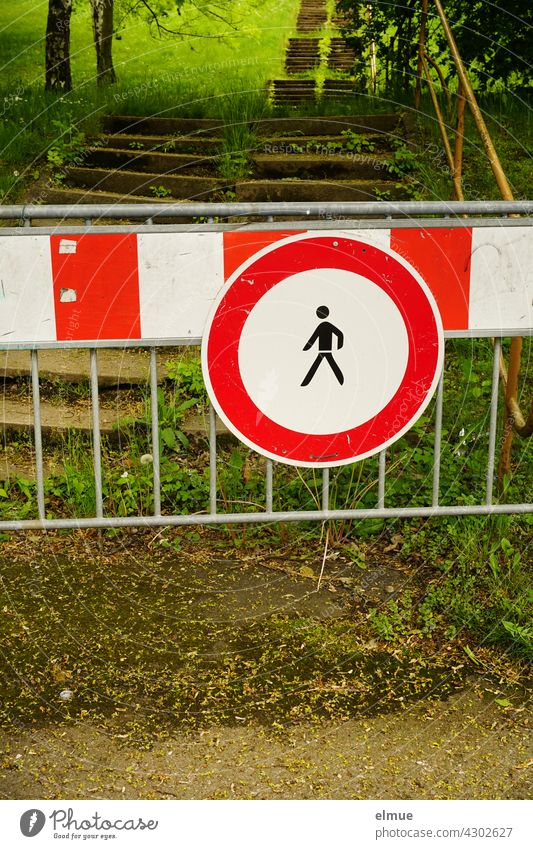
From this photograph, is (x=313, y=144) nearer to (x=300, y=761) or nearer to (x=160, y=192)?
(x=160, y=192)

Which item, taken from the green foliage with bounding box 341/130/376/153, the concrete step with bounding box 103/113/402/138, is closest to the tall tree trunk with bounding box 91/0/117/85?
the concrete step with bounding box 103/113/402/138

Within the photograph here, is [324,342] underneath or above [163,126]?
underneath

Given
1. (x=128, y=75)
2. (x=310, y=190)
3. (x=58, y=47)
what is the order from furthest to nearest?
1. (x=128, y=75)
2. (x=58, y=47)
3. (x=310, y=190)

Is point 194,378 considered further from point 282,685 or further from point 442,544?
point 282,685

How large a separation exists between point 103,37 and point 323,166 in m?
7.25

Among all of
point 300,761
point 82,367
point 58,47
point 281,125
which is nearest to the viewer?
point 300,761

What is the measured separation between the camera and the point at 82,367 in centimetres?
623

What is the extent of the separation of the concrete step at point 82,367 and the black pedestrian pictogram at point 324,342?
7.48ft

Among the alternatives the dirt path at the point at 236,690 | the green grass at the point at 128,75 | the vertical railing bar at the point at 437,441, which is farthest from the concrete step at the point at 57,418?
the green grass at the point at 128,75

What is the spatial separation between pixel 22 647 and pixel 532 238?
2.50 m

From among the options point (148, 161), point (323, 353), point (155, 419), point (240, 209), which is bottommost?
point (155, 419)

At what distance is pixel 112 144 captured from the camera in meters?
9.62

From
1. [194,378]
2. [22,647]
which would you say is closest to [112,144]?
[194,378]

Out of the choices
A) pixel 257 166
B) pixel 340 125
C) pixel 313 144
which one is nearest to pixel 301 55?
pixel 340 125
